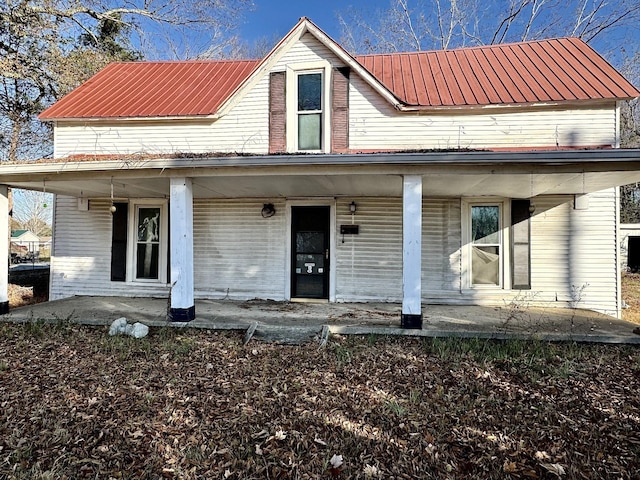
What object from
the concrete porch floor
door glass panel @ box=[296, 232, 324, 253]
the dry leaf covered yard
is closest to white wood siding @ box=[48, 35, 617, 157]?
door glass panel @ box=[296, 232, 324, 253]

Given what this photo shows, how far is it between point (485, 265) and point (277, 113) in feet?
17.7

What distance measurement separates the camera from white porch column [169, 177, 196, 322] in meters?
5.36

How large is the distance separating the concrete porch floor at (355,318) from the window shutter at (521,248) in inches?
24.1

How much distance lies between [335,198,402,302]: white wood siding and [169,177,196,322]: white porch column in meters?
3.22

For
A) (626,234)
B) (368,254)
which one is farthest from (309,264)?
(626,234)

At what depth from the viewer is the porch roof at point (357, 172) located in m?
4.71

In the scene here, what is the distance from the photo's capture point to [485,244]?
24.3 ft

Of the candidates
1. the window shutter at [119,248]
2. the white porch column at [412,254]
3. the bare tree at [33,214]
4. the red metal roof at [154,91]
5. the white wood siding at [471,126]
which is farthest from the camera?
the bare tree at [33,214]

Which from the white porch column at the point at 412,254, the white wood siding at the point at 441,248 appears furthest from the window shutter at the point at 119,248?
the white wood siding at the point at 441,248

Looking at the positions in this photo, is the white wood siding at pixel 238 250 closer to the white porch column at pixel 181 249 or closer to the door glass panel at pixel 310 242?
the door glass panel at pixel 310 242

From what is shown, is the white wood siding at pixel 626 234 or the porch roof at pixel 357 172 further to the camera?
the white wood siding at pixel 626 234

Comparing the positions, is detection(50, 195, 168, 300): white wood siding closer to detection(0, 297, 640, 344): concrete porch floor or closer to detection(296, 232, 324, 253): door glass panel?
detection(0, 297, 640, 344): concrete porch floor

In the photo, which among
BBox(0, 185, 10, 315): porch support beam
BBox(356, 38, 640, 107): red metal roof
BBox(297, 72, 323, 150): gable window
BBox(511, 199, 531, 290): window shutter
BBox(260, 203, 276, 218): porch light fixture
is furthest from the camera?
BBox(260, 203, 276, 218): porch light fixture

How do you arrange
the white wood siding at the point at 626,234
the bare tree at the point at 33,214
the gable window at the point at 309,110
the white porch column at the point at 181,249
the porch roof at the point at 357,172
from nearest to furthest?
the porch roof at the point at 357,172 → the white porch column at the point at 181,249 → the gable window at the point at 309,110 → the white wood siding at the point at 626,234 → the bare tree at the point at 33,214
